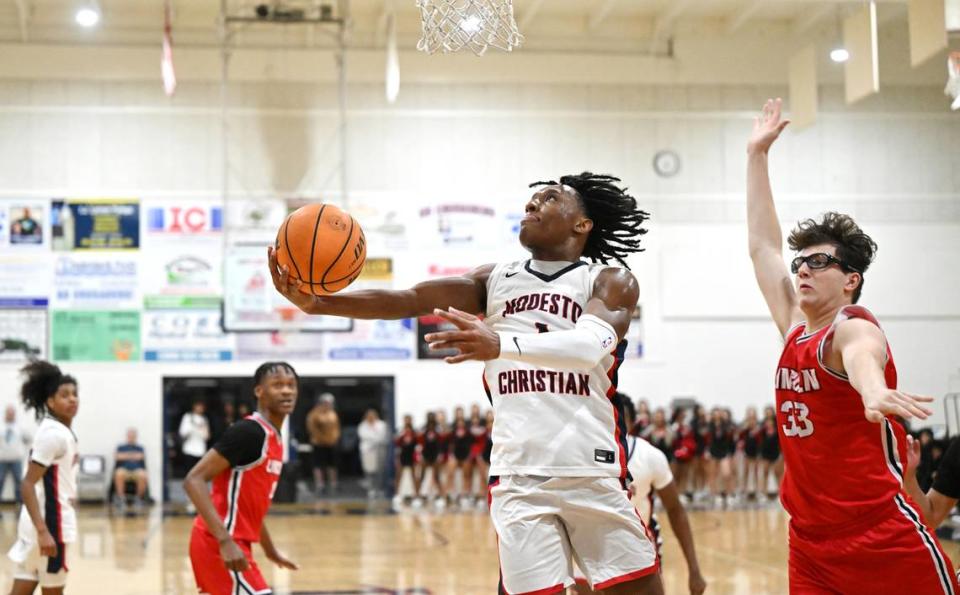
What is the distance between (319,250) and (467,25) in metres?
3.77

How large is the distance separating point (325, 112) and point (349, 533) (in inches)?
350

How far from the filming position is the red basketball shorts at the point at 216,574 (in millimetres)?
4992

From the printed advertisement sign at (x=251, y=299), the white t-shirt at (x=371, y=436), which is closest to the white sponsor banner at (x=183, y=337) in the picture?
the white t-shirt at (x=371, y=436)

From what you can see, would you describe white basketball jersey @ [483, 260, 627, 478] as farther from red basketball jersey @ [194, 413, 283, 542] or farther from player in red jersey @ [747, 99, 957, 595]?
red basketball jersey @ [194, 413, 283, 542]

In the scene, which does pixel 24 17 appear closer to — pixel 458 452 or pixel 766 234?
pixel 458 452

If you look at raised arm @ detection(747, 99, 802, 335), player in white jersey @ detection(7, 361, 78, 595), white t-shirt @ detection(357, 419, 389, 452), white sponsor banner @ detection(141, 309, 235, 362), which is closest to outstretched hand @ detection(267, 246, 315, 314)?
raised arm @ detection(747, 99, 802, 335)

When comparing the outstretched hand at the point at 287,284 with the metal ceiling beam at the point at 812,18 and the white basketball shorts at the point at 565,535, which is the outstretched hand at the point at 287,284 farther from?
the metal ceiling beam at the point at 812,18

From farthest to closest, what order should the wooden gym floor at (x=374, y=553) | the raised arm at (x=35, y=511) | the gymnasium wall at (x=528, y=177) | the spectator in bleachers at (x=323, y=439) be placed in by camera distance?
the gymnasium wall at (x=528, y=177) < the spectator in bleachers at (x=323, y=439) < the wooden gym floor at (x=374, y=553) < the raised arm at (x=35, y=511)

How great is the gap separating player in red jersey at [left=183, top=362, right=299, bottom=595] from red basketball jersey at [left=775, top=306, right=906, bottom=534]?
8.44ft

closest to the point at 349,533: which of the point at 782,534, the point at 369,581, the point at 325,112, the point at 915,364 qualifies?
the point at 369,581

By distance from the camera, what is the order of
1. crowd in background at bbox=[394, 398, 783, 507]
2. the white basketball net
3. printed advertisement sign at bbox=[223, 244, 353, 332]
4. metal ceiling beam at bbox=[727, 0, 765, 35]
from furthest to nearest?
metal ceiling beam at bbox=[727, 0, 765, 35] → crowd in background at bbox=[394, 398, 783, 507] → printed advertisement sign at bbox=[223, 244, 353, 332] → the white basketball net

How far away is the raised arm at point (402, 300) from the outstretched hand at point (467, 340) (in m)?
0.72

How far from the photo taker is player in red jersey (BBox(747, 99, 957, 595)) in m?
3.36

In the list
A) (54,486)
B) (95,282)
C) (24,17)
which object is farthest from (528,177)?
(54,486)
